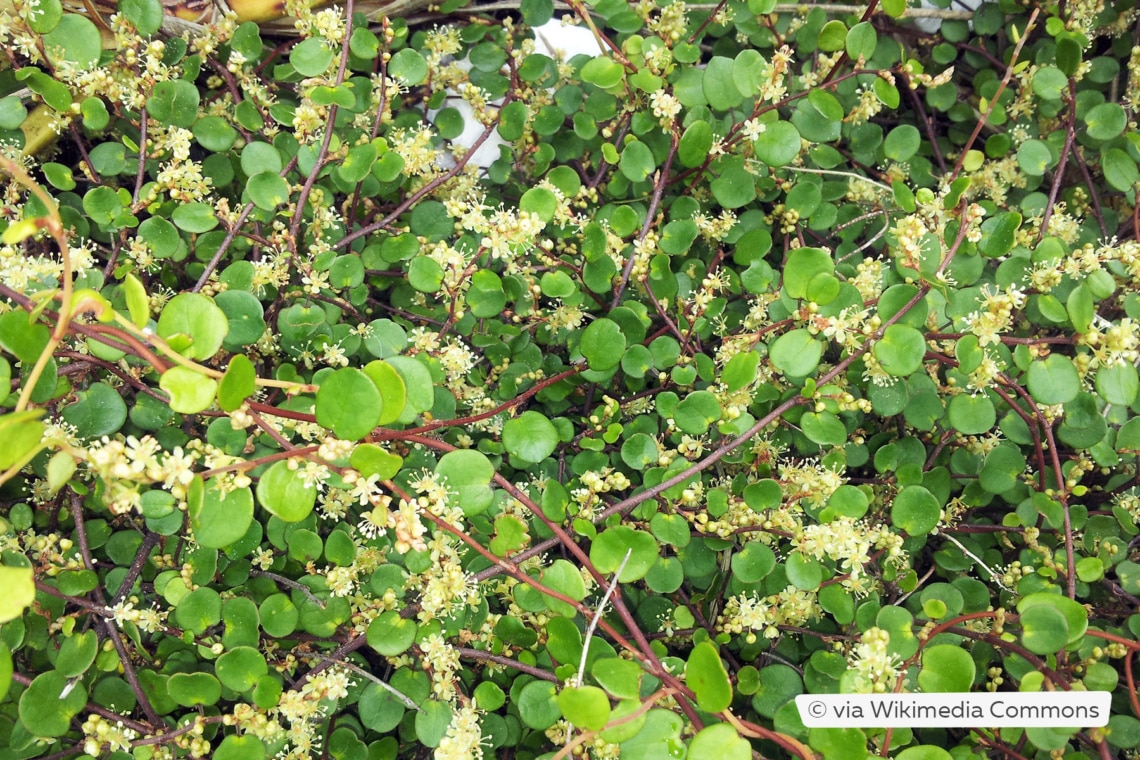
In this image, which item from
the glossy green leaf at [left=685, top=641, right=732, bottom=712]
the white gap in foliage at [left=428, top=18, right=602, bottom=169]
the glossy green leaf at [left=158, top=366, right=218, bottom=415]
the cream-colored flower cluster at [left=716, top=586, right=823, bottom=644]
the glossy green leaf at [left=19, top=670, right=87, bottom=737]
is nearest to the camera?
the glossy green leaf at [left=158, top=366, right=218, bottom=415]

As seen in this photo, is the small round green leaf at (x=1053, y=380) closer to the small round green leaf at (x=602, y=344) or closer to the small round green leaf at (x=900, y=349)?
the small round green leaf at (x=900, y=349)

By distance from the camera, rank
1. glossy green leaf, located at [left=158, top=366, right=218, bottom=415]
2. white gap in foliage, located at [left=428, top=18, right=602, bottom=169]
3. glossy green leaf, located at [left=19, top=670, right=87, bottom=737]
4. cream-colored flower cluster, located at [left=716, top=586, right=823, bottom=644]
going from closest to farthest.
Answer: glossy green leaf, located at [left=158, top=366, right=218, bottom=415]
glossy green leaf, located at [left=19, top=670, right=87, bottom=737]
cream-colored flower cluster, located at [left=716, top=586, right=823, bottom=644]
white gap in foliage, located at [left=428, top=18, right=602, bottom=169]

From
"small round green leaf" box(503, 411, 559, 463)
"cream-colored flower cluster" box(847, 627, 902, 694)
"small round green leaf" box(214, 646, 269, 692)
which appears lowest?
"small round green leaf" box(214, 646, 269, 692)

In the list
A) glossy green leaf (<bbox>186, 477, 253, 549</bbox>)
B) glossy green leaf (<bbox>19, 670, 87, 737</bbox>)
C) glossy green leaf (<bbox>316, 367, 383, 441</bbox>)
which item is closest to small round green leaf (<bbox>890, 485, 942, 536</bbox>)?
glossy green leaf (<bbox>316, 367, 383, 441</bbox>)

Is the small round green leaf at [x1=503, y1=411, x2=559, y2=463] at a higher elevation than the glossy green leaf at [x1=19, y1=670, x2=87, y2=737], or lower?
higher

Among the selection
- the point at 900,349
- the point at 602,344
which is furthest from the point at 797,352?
the point at 602,344

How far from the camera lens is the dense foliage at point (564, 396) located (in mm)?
1019

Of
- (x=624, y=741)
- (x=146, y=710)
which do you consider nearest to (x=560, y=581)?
(x=624, y=741)

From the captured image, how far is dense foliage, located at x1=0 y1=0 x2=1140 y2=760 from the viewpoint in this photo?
1.02 m

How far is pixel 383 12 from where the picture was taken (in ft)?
4.81

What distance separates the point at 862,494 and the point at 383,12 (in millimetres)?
1181

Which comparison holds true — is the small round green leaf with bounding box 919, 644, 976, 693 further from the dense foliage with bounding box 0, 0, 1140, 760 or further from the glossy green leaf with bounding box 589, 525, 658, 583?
the glossy green leaf with bounding box 589, 525, 658, 583

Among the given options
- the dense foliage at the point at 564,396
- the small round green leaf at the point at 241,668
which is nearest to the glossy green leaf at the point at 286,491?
the dense foliage at the point at 564,396

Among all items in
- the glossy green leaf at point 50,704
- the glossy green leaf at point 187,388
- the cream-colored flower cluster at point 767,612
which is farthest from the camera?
the cream-colored flower cluster at point 767,612
